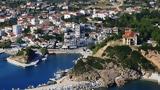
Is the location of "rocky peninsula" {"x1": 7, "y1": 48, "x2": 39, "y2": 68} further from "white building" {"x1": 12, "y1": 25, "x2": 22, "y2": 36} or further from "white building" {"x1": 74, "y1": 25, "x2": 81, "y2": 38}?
"white building" {"x1": 12, "y1": 25, "x2": 22, "y2": 36}

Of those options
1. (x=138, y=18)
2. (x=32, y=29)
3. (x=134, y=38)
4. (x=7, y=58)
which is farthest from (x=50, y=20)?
(x=134, y=38)

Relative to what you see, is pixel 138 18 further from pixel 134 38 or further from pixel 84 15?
pixel 134 38

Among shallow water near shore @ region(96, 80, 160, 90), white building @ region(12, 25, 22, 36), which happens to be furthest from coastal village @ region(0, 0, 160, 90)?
shallow water near shore @ region(96, 80, 160, 90)

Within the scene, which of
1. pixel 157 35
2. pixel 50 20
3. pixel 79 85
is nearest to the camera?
pixel 79 85

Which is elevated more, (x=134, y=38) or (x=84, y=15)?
(x=134, y=38)

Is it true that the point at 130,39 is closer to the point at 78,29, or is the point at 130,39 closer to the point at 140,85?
the point at 140,85

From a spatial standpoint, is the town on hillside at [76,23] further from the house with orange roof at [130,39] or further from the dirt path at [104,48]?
the dirt path at [104,48]
